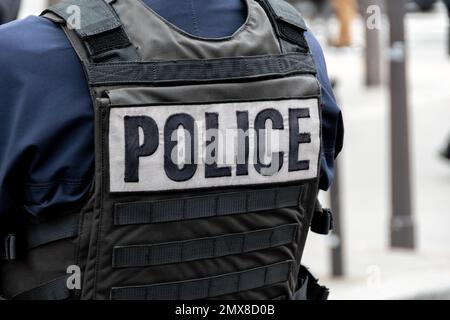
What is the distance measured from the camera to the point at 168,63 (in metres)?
2.48

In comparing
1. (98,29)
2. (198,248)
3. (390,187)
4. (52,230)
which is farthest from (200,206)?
(390,187)

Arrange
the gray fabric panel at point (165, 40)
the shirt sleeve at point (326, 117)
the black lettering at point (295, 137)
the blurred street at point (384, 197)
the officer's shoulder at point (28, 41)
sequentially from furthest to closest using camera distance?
1. the blurred street at point (384, 197)
2. the shirt sleeve at point (326, 117)
3. the black lettering at point (295, 137)
4. the gray fabric panel at point (165, 40)
5. the officer's shoulder at point (28, 41)

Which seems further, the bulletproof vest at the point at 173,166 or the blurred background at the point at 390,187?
the blurred background at the point at 390,187

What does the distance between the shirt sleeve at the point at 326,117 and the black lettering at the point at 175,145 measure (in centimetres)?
42

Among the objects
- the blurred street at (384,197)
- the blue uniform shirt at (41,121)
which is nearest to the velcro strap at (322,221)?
the blue uniform shirt at (41,121)

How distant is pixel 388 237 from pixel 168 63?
512 centimetres

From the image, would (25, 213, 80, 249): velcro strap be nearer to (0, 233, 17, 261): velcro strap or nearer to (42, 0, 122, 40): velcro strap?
(0, 233, 17, 261): velcro strap

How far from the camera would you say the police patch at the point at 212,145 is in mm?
2430

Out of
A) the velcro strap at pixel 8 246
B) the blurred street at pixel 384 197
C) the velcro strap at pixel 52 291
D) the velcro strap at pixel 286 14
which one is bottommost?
the blurred street at pixel 384 197

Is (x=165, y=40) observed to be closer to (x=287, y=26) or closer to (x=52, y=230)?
(x=287, y=26)

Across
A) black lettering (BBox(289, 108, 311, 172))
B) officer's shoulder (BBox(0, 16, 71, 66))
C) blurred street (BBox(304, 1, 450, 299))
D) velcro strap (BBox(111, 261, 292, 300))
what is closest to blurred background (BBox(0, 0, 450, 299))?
blurred street (BBox(304, 1, 450, 299))

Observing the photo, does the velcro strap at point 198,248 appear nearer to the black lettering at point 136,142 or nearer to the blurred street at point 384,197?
Answer: the black lettering at point 136,142

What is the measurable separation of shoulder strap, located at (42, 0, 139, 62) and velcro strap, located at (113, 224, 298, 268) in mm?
423
